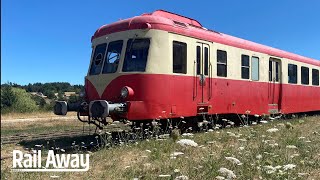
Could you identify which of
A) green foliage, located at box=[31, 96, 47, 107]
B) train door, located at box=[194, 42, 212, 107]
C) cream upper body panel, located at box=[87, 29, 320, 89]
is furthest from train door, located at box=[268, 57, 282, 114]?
green foliage, located at box=[31, 96, 47, 107]

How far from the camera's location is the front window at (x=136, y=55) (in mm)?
10531

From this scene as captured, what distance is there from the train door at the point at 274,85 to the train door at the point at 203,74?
450cm

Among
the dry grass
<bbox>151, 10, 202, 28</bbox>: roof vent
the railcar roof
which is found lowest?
the dry grass

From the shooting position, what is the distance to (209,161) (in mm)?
5875

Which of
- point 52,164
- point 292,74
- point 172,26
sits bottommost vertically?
point 52,164

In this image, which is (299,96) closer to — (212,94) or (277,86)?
(277,86)

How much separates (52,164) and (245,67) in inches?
333

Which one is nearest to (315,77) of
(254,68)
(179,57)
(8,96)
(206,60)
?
(254,68)

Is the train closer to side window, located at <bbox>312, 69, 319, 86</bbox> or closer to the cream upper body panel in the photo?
the cream upper body panel

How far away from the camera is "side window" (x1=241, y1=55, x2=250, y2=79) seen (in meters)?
13.9

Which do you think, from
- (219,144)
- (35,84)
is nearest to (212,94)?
(219,144)

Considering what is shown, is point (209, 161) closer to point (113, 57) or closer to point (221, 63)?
point (113, 57)

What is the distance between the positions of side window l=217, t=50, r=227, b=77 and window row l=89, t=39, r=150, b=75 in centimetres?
293

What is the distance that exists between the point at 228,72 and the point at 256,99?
227 cm
